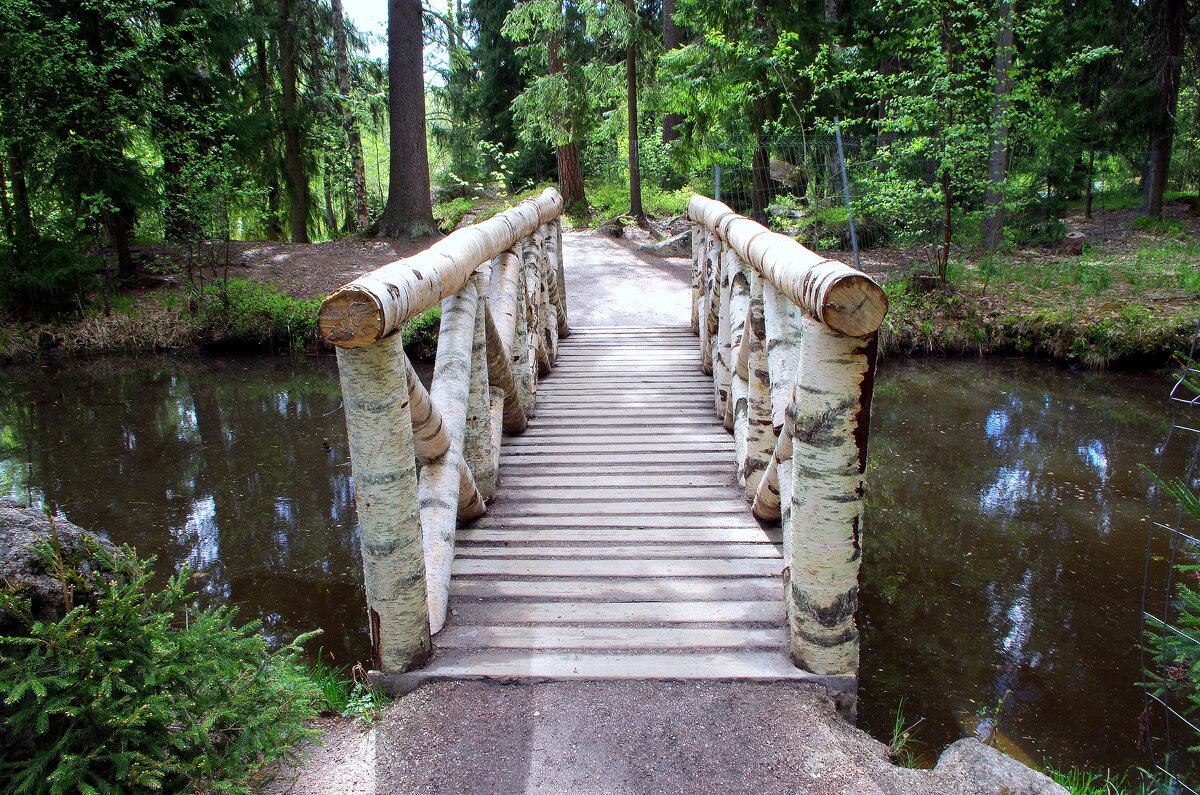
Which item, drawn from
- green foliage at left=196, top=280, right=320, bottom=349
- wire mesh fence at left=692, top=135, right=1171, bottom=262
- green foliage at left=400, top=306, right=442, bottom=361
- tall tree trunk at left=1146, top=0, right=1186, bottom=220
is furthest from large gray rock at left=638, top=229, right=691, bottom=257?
tall tree trunk at left=1146, top=0, right=1186, bottom=220

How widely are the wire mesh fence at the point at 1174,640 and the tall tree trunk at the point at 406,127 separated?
12.0 metres

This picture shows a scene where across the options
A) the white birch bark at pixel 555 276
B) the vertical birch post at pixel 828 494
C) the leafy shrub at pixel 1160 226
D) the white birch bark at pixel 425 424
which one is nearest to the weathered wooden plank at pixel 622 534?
the white birch bark at pixel 425 424

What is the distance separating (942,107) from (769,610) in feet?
29.6

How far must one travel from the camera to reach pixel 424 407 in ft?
9.98

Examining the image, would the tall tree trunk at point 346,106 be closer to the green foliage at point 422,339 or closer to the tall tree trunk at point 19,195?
the tall tree trunk at point 19,195

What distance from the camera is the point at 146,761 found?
175 centimetres

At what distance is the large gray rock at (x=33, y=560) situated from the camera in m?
1.85

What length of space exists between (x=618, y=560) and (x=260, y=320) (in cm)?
939

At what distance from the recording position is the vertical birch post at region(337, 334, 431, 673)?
237 cm

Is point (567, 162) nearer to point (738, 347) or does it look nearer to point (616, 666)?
point (738, 347)

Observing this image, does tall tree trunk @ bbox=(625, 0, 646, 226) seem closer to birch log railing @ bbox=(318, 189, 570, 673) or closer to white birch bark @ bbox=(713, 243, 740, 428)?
birch log railing @ bbox=(318, 189, 570, 673)

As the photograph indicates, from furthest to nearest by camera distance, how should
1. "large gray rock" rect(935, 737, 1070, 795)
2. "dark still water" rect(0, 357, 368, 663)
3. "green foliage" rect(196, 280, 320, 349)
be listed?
1. "green foliage" rect(196, 280, 320, 349)
2. "dark still water" rect(0, 357, 368, 663)
3. "large gray rock" rect(935, 737, 1070, 795)

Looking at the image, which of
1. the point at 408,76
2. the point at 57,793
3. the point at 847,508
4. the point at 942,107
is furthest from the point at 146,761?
the point at 408,76

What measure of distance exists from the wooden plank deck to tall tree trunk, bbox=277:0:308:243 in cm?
1225
